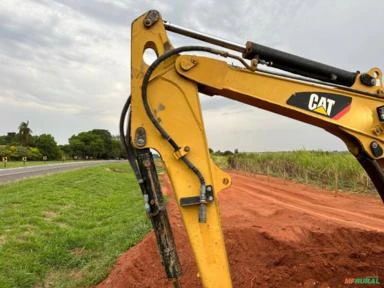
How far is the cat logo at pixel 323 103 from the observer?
3.20m

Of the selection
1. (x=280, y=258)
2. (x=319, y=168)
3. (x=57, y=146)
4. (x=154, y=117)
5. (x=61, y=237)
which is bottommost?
(x=280, y=258)

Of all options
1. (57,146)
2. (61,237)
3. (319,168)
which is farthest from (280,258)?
(57,146)

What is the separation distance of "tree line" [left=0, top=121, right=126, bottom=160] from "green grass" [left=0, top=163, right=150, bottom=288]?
4667 cm

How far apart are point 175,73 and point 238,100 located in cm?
55

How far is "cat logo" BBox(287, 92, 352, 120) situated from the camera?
320 cm

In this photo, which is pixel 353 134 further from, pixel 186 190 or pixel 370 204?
pixel 370 204

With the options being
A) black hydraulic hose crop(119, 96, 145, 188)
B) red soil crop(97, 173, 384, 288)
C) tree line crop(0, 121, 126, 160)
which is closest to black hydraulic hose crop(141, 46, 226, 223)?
black hydraulic hose crop(119, 96, 145, 188)

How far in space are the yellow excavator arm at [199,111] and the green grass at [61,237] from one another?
312 centimetres

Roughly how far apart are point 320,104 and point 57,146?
75221 millimetres

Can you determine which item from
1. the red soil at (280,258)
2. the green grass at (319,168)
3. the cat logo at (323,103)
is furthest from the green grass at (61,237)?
the green grass at (319,168)

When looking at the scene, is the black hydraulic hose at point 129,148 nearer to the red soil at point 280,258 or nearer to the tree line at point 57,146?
the red soil at point 280,258

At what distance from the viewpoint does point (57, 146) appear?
7444cm

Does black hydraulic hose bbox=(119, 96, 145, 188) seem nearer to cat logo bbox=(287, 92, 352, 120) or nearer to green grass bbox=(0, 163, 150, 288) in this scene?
cat logo bbox=(287, 92, 352, 120)

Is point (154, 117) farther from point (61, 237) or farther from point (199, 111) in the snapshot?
point (61, 237)
